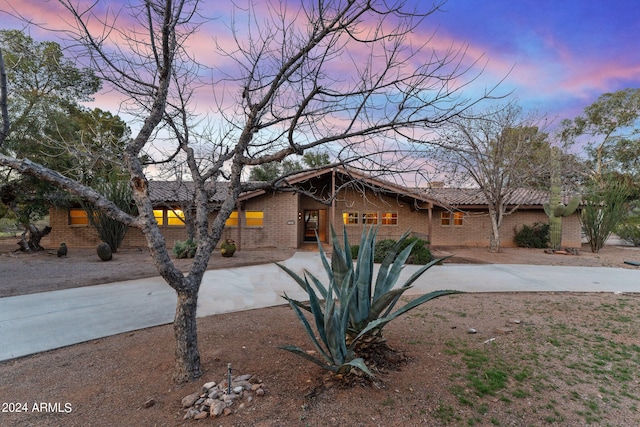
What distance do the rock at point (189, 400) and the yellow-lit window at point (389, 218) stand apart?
16.0 metres

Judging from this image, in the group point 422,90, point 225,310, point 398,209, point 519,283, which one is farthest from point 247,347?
point 398,209

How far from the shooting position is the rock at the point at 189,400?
8.49 feet

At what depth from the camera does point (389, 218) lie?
1789 cm

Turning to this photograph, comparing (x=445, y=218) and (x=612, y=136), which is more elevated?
(x=612, y=136)

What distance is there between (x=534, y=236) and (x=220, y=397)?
63.6 feet

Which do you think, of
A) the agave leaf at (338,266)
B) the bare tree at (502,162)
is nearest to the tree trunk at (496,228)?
the bare tree at (502,162)

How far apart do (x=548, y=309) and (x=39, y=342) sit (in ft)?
27.0

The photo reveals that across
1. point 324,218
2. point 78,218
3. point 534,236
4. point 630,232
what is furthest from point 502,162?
point 78,218

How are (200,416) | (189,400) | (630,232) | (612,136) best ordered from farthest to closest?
(612,136) → (630,232) → (189,400) → (200,416)

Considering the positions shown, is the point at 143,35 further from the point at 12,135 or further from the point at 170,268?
the point at 12,135

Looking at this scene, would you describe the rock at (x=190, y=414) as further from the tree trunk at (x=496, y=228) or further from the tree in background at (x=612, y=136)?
the tree in background at (x=612, y=136)

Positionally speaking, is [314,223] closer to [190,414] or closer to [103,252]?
[103,252]

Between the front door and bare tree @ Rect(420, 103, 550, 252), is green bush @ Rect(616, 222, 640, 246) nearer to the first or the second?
bare tree @ Rect(420, 103, 550, 252)

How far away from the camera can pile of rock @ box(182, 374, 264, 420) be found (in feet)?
8.05
